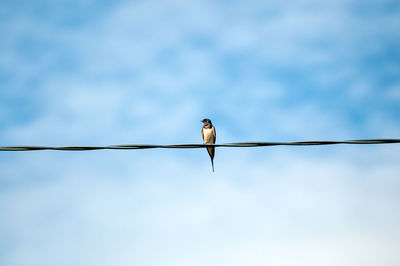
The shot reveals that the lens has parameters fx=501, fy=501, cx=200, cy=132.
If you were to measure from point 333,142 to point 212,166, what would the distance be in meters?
10.1

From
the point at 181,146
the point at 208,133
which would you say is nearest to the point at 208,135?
the point at 208,133

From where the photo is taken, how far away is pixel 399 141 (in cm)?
632

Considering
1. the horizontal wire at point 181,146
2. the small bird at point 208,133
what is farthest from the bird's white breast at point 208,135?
the horizontal wire at point 181,146

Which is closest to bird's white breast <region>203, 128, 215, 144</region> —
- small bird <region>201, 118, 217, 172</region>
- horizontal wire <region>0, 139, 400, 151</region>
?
small bird <region>201, 118, 217, 172</region>

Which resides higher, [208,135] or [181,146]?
[208,135]

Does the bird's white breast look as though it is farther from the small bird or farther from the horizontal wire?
the horizontal wire

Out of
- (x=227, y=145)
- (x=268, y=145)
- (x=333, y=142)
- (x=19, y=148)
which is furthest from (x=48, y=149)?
(x=333, y=142)

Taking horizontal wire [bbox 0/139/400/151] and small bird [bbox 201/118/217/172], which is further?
small bird [bbox 201/118/217/172]

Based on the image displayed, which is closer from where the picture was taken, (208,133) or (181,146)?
(181,146)

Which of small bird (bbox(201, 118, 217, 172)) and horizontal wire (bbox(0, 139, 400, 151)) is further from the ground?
small bird (bbox(201, 118, 217, 172))

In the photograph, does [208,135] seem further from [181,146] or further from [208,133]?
Result: [181,146]

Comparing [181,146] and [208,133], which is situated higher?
[208,133]

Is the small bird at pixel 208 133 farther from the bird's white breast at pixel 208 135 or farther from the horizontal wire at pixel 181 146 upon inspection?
the horizontal wire at pixel 181 146

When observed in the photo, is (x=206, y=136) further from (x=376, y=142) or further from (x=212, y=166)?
(x=376, y=142)
